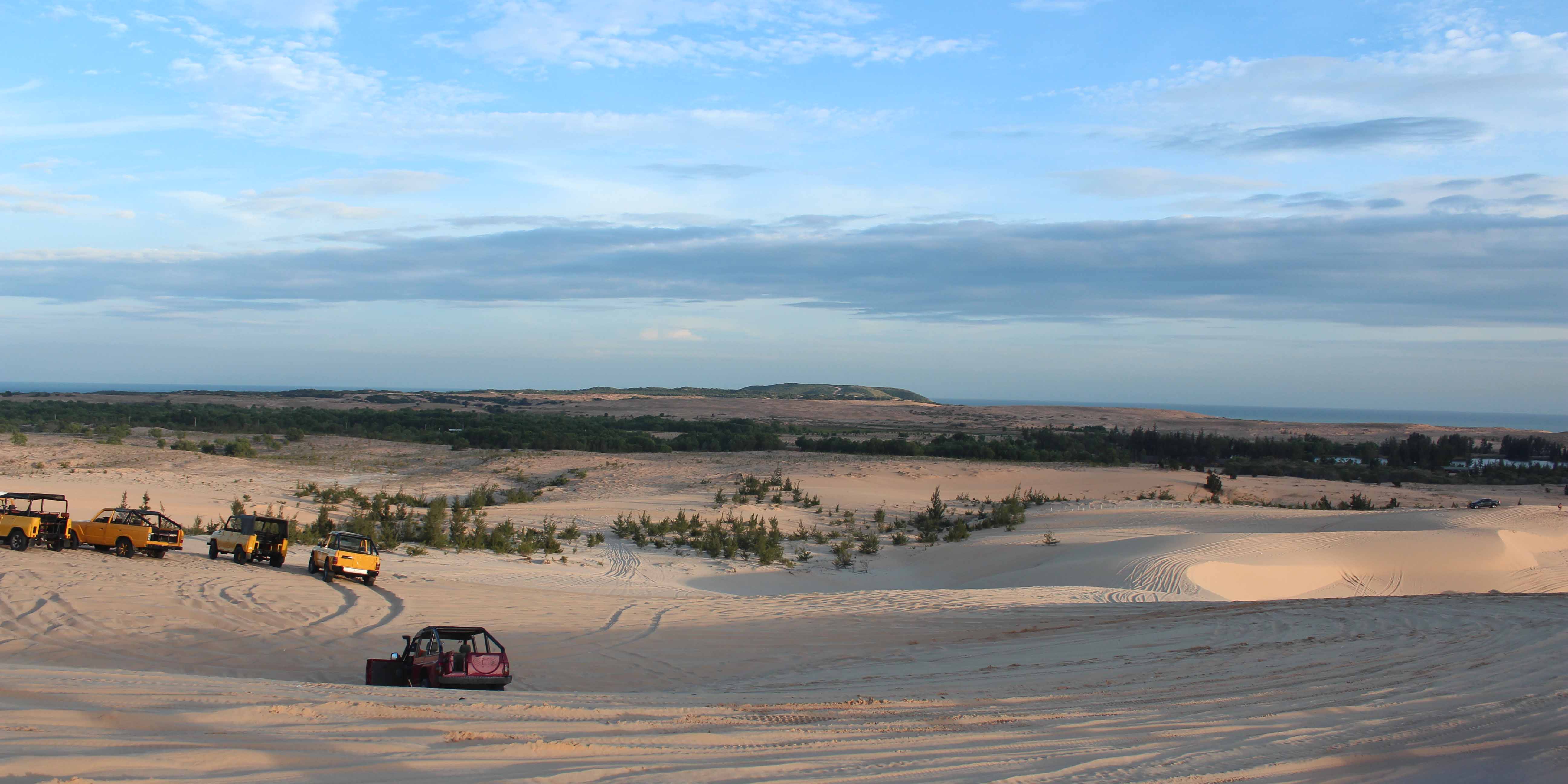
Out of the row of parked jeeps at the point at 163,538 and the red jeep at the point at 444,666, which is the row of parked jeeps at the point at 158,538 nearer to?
the row of parked jeeps at the point at 163,538

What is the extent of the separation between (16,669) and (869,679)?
780 centimetres

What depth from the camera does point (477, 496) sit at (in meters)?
29.1

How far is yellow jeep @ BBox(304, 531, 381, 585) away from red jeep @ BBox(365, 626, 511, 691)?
701 centimetres

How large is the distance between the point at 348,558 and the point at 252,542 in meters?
2.92

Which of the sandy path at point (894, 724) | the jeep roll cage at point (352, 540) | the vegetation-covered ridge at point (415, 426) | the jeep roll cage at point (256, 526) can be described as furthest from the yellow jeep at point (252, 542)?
the vegetation-covered ridge at point (415, 426)

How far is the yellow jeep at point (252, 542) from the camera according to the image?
17141mm

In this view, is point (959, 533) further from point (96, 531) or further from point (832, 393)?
point (832, 393)

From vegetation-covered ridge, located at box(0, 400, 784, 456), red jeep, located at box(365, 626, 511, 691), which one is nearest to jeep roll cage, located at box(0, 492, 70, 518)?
red jeep, located at box(365, 626, 511, 691)

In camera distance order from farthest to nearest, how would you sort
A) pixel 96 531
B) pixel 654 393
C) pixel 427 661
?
pixel 654 393 < pixel 96 531 < pixel 427 661

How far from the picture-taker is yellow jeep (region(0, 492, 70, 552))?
16.5 metres

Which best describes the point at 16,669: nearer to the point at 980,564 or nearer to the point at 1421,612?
the point at 1421,612

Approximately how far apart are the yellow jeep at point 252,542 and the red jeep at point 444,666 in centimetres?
945

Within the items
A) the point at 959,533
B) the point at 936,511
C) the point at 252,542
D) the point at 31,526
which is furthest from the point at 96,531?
the point at 936,511

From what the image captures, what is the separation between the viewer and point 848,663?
36.1ft
